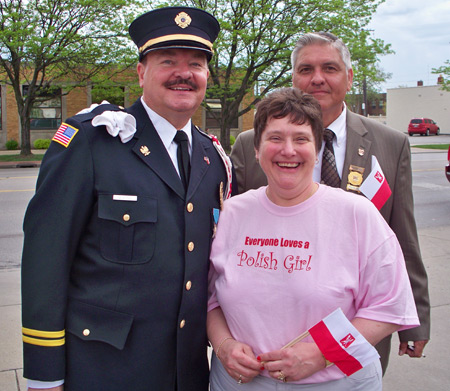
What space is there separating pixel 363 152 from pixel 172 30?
1.06 meters

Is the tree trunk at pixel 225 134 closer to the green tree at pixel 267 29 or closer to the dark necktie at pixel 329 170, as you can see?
the green tree at pixel 267 29

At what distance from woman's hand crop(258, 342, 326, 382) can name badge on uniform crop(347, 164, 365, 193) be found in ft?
2.71

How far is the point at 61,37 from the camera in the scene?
64.0 feet

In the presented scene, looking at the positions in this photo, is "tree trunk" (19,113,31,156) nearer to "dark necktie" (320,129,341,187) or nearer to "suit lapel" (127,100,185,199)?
"suit lapel" (127,100,185,199)

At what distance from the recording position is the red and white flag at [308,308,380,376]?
1.67 meters

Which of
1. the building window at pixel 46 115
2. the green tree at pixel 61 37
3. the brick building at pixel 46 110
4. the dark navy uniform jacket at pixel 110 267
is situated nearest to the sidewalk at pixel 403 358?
the dark navy uniform jacket at pixel 110 267

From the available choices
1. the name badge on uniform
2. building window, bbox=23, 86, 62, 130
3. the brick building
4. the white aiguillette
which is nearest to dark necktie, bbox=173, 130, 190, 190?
→ the white aiguillette

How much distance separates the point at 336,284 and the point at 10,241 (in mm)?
6471

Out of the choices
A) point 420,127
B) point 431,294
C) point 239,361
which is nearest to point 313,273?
point 239,361

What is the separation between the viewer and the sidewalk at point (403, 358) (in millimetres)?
3334

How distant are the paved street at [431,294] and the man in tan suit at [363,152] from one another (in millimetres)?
1300

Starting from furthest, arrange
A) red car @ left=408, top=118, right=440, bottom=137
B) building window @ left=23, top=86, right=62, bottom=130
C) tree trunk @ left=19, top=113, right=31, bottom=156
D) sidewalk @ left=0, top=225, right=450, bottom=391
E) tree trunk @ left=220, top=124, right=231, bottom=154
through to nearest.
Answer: red car @ left=408, top=118, right=440, bottom=137
building window @ left=23, top=86, right=62, bottom=130
tree trunk @ left=220, top=124, right=231, bottom=154
tree trunk @ left=19, top=113, right=31, bottom=156
sidewalk @ left=0, top=225, right=450, bottom=391

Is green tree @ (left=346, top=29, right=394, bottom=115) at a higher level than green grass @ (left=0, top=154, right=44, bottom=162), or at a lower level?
higher

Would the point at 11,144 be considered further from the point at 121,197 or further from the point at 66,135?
the point at 121,197
